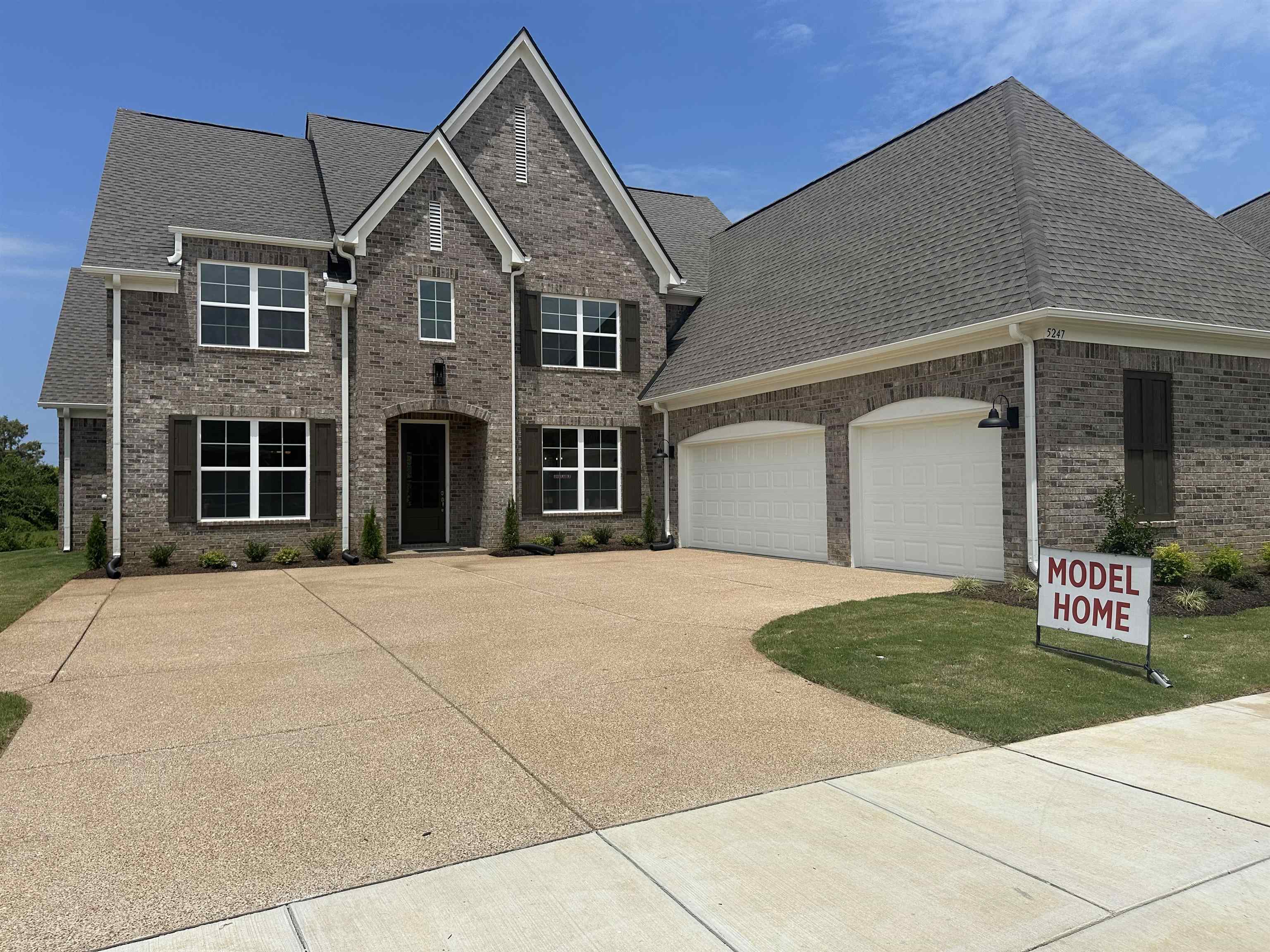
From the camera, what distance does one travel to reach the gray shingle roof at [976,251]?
12109mm

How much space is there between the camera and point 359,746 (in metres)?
5.23

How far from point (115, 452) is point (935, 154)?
16214 millimetres

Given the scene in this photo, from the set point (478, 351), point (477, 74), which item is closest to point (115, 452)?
point (478, 351)

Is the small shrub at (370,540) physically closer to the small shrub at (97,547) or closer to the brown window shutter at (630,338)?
the small shrub at (97,547)

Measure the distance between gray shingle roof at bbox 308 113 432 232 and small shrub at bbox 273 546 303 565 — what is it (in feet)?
20.6

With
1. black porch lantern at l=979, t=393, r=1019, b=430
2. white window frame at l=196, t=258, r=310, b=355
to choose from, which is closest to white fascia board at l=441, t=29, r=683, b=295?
white window frame at l=196, t=258, r=310, b=355

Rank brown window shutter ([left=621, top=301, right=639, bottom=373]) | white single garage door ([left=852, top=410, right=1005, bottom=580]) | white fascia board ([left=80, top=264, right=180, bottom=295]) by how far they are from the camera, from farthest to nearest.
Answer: brown window shutter ([left=621, top=301, right=639, bottom=373]) < white fascia board ([left=80, top=264, right=180, bottom=295]) < white single garage door ([left=852, top=410, right=1005, bottom=580])

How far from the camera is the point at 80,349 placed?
2166cm

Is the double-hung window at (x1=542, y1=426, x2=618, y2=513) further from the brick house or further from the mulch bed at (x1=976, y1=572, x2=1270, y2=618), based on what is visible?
the mulch bed at (x1=976, y1=572, x2=1270, y2=618)

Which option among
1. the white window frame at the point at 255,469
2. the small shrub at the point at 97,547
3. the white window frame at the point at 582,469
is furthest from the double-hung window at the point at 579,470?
the small shrub at the point at 97,547

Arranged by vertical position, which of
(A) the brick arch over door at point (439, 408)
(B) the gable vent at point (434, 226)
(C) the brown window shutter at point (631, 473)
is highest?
(B) the gable vent at point (434, 226)

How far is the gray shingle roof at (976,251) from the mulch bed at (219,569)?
762 cm

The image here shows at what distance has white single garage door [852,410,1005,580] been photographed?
471 inches

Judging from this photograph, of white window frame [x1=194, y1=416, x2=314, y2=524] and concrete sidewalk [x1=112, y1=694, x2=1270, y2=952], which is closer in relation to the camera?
concrete sidewalk [x1=112, y1=694, x2=1270, y2=952]
